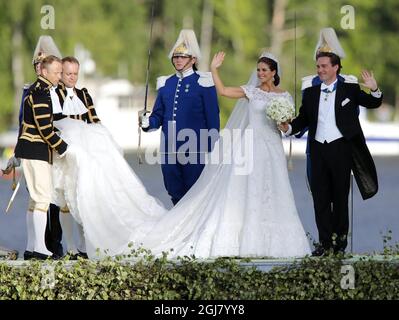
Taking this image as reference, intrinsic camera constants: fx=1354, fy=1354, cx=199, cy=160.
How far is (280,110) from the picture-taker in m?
8.95

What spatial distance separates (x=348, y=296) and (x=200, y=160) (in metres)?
2.33

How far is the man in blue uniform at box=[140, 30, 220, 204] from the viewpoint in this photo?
9977mm

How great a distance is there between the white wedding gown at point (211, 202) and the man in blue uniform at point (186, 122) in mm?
592

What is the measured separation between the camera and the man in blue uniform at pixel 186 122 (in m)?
9.98

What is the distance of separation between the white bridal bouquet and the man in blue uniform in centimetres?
100

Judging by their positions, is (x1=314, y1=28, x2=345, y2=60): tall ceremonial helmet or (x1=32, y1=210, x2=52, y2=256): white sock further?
(x1=314, y1=28, x2=345, y2=60): tall ceremonial helmet

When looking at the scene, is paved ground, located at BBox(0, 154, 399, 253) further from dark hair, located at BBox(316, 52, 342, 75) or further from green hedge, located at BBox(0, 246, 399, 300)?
green hedge, located at BBox(0, 246, 399, 300)

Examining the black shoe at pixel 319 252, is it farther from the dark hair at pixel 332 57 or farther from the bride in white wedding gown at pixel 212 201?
the dark hair at pixel 332 57

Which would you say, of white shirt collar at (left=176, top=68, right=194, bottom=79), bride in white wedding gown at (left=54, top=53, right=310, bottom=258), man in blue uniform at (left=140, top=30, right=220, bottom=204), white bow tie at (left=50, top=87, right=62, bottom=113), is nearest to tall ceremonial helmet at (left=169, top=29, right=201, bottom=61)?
man in blue uniform at (left=140, top=30, right=220, bottom=204)

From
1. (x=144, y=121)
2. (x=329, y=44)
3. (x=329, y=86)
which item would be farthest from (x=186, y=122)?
(x=329, y=86)

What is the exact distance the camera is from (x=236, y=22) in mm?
42844
